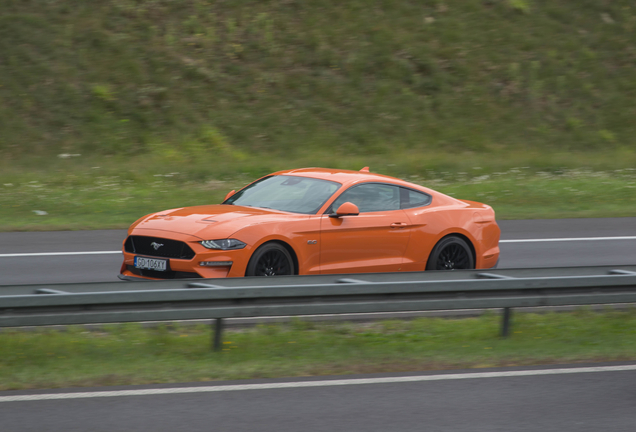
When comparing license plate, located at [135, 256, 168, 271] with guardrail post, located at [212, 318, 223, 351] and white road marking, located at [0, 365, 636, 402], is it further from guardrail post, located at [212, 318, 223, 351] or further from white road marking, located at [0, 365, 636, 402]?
white road marking, located at [0, 365, 636, 402]

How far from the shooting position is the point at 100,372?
6.17 metres

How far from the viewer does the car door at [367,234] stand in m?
9.02

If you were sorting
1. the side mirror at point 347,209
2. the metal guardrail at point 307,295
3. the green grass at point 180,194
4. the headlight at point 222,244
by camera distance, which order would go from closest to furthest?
the metal guardrail at point 307,295
the headlight at point 222,244
the side mirror at point 347,209
the green grass at point 180,194

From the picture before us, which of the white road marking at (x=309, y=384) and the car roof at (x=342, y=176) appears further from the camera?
the car roof at (x=342, y=176)

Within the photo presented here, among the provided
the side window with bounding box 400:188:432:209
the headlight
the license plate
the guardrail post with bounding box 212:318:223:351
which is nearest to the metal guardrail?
the guardrail post with bounding box 212:318:223:351

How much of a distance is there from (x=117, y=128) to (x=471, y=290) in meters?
17.7

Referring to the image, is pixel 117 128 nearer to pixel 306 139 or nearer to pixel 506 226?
pixel 306 139

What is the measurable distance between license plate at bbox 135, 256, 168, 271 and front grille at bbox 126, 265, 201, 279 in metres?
0.06

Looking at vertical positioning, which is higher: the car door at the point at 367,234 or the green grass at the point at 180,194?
the green grass at the point at 180,194

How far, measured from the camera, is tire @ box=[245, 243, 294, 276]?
8.35m

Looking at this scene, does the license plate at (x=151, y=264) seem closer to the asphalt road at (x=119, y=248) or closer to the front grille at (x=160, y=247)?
the front grille at (x=160, y=247)

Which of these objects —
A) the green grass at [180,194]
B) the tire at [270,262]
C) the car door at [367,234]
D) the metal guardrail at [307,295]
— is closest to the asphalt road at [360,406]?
the metal guardrail at [307,295]

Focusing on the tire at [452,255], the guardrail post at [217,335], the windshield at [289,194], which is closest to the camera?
the guardrail post at [217,335]

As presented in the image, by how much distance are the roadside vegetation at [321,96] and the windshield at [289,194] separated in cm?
740
